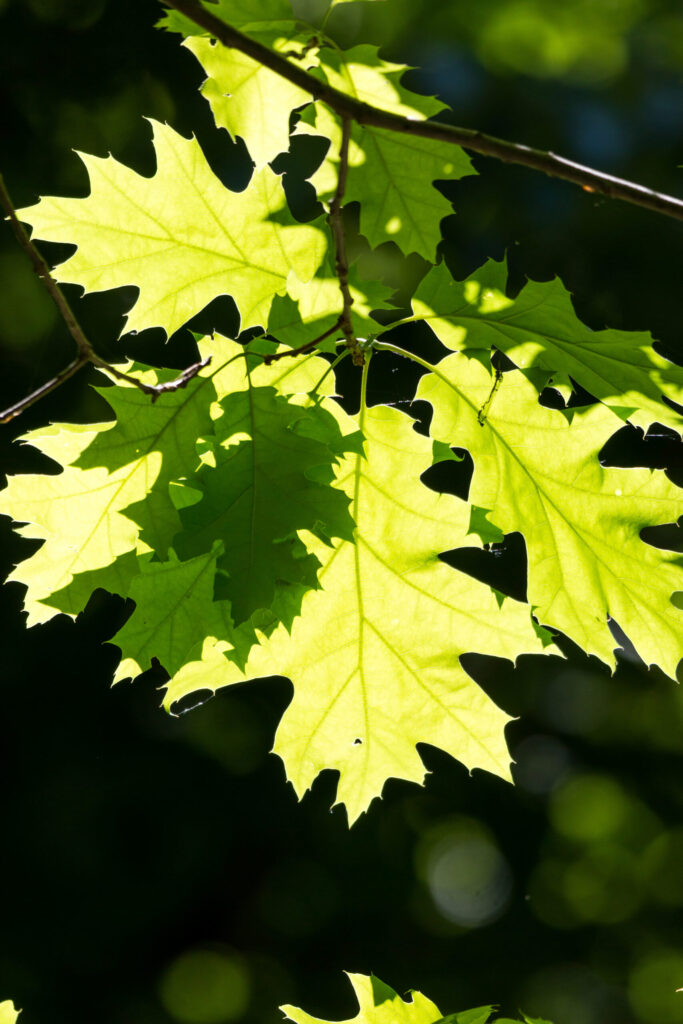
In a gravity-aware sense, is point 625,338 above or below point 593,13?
above

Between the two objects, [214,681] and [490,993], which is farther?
[490,993]

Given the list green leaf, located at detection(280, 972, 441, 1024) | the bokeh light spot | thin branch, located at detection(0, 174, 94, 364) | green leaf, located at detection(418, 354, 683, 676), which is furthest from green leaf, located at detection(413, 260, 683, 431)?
the bokeh light spot

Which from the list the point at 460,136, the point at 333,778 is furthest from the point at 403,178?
the point at 333,778

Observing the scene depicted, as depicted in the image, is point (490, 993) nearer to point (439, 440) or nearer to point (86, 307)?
point (86, 307)

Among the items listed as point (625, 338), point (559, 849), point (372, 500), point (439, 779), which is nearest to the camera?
point (625, 338)

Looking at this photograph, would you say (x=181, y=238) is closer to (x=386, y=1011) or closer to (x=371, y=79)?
(x=371, y=79)

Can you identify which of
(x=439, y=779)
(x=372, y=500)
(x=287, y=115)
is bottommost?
(x=439, y=779)

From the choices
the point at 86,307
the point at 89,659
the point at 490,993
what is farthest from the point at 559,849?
the point at 86,307
